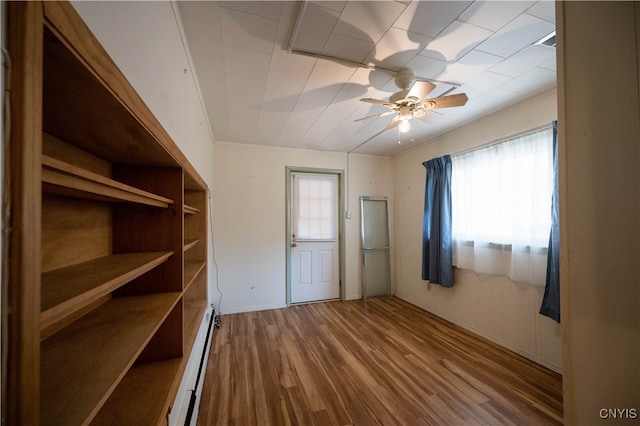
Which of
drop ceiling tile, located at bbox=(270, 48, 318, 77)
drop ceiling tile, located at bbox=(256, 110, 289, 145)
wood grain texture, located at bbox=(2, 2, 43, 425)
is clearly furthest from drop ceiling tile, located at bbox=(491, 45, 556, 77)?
wood grain texture, located at bbox=(2, 2, 43, 425)

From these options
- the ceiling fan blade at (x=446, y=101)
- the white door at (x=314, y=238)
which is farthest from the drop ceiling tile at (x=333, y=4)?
the white door at (x=314, y=238)

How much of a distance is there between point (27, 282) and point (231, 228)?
10.1 feet

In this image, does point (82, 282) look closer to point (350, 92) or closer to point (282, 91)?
point (282, 91)

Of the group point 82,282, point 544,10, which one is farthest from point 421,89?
point 82,282

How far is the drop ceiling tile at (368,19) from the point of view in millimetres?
1194

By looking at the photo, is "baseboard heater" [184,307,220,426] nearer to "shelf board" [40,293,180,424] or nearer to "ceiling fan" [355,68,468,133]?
"shelf board" [40,293,180,424]

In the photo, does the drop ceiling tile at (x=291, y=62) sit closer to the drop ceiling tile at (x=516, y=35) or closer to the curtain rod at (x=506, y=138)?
the drop ceiling tile at (x=516, y=35)

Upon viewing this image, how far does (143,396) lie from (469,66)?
2664 mm

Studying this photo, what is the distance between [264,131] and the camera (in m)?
2.92

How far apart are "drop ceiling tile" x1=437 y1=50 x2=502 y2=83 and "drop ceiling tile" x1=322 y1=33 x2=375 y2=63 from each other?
679 millimetres

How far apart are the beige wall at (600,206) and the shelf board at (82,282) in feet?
3.86

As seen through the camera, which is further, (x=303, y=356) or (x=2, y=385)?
(x=303, y=356)

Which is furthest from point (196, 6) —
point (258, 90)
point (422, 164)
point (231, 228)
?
point (422, 164)

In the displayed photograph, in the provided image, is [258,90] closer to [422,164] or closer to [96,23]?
[96,23]
